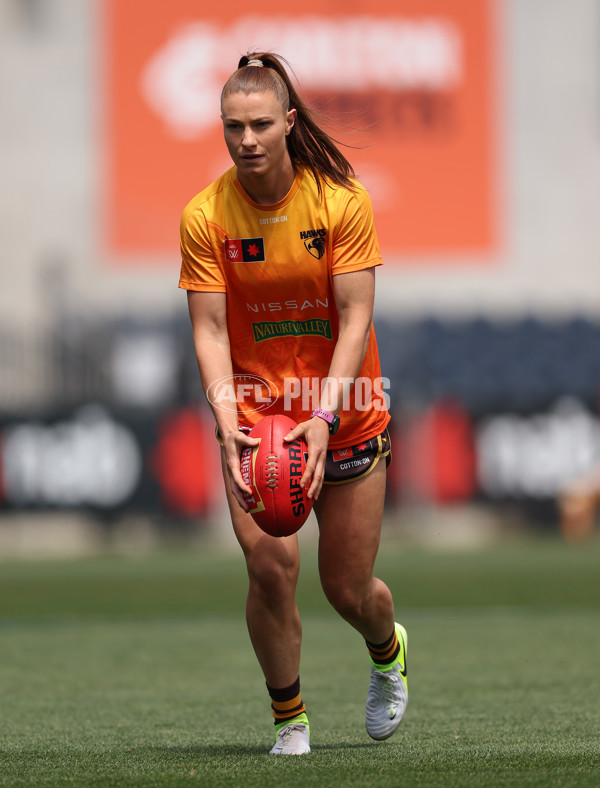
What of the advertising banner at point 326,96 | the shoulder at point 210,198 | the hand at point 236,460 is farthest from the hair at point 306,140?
the advertising banner at point 326,96

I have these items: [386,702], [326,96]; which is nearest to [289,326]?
[386,702]

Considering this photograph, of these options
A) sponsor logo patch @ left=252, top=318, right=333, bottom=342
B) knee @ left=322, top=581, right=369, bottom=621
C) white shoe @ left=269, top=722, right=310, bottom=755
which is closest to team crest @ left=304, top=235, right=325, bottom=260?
sponsor logo patch @ left=252, top=318, right=333, bottom=342

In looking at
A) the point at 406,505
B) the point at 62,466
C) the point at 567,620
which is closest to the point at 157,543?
the point at 62,466

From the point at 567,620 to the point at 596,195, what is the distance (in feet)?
60.1

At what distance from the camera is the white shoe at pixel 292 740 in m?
5.09

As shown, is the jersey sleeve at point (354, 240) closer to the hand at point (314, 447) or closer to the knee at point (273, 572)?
the hand at point (314, 447)

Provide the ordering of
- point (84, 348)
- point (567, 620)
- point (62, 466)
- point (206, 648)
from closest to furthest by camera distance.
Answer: point (206, 648) → point (567, 620) → point (62, 466) → point (84, 348)

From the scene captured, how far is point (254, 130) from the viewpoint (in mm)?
4883

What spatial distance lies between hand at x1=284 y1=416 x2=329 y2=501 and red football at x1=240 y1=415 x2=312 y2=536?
0.08 ft

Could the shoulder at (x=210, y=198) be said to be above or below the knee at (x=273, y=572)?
above

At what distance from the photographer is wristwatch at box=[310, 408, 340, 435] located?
4973mm

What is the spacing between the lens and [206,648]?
29.1ft

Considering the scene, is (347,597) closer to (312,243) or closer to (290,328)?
(290,328)

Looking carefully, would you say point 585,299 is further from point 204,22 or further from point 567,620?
point 567,620
